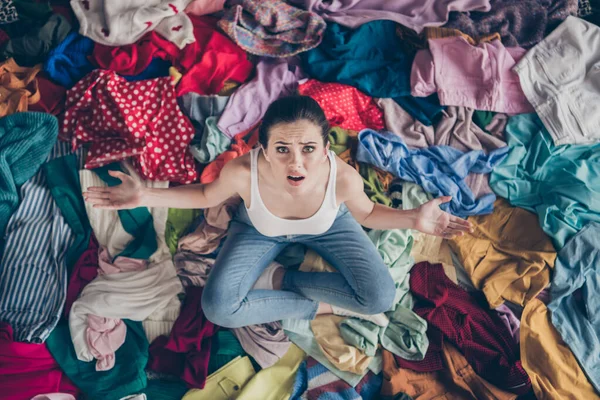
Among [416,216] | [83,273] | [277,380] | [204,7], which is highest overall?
[204,7]

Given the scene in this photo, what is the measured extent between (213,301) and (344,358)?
46cm

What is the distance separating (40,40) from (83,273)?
842 millimetres

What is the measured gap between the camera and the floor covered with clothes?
5.65ft

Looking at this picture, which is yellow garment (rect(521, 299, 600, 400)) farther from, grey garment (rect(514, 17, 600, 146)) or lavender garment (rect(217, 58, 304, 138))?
lavender garment (rect(217, 58, 304, 138))

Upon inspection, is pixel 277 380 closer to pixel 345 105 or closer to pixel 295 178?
pixel 295 178

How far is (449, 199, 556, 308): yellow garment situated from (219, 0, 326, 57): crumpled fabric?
2.93ft

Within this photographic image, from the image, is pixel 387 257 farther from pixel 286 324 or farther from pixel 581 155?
pixel 581 155

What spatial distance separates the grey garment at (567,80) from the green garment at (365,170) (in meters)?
0.63

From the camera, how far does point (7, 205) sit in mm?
1751

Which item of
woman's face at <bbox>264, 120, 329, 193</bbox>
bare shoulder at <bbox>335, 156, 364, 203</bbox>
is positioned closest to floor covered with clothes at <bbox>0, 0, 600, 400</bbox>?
bare shoulder at <bbox>335, 156, 364, 203</bbox>

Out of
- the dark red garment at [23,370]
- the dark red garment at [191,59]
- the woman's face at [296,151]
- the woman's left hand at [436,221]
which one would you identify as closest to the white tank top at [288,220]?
the woman's face at [296,151]

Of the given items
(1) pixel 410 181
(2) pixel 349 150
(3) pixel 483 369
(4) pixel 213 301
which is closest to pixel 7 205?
(4) pixel 213 301

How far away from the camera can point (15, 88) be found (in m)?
1.82

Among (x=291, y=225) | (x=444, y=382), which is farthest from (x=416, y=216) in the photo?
(x=444, y=382)
